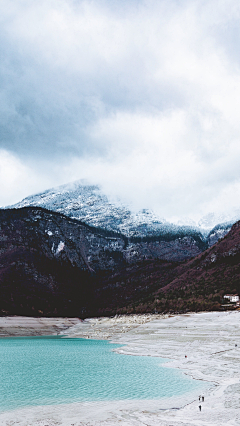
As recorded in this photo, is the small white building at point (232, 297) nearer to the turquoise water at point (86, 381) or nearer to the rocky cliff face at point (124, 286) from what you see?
the rocky cliff face at point (124, 286)

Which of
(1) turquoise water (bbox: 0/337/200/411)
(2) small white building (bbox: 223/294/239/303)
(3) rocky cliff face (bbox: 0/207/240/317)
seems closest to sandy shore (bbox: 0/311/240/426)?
(1) turquoise water (bbox: 0/337/200/411)

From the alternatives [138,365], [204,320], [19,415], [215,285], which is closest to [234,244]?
[215,285]

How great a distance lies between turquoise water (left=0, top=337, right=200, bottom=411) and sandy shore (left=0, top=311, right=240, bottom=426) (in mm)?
2242

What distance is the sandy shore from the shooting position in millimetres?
20531

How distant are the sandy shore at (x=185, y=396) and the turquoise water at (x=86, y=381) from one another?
224cm

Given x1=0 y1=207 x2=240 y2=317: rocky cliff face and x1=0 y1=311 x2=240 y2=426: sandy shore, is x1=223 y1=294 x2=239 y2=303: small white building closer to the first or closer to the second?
x1=0 y1=207 x2=240 y2=317: rocky cliff face

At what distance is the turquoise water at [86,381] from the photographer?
90.1 ft

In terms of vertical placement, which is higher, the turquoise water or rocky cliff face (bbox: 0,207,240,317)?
rocky cliff face (bbox: 0,207,240,317)

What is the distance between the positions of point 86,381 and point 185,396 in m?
11.6

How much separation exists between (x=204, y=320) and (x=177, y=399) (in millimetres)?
54122

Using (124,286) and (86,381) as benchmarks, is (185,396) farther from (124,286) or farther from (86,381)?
(124,286)

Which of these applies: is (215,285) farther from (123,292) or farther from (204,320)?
(123,292)

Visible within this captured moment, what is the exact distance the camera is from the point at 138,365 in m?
43.7

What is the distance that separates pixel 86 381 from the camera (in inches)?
1341
